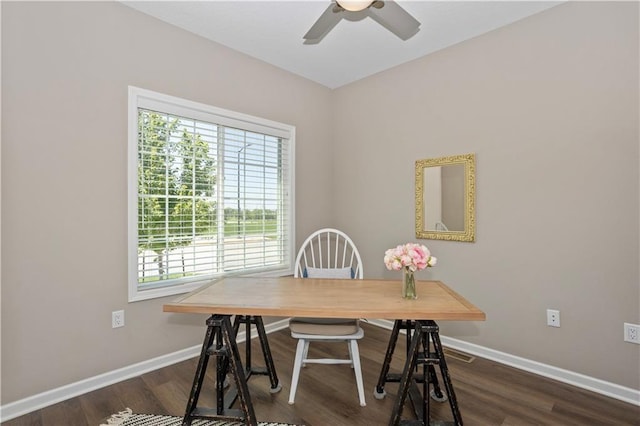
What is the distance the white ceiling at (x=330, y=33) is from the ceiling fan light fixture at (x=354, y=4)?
2.77 ft

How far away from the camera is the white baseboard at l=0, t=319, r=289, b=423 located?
1.86 metres

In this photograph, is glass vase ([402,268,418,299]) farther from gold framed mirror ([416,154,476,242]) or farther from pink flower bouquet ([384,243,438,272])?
gold framed mirror ([416,154,476,242])

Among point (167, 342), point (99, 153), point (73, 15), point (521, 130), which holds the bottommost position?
point (167, 342)

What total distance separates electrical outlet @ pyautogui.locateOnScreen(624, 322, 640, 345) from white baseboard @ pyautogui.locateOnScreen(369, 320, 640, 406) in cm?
31

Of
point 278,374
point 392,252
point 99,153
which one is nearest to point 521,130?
point 392,252

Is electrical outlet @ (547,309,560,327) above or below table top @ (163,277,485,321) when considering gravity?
below

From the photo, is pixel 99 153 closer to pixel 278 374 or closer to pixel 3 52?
pixel 3 52

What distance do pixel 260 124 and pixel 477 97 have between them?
199cm

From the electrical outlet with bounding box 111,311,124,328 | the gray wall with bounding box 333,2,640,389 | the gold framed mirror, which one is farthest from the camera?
the gold framed mirror

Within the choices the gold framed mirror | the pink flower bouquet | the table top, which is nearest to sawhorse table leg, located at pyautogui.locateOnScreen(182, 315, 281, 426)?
the table top

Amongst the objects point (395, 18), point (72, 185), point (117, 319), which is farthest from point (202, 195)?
point (395, 18)

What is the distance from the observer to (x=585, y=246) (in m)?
2.17

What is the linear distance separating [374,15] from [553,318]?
Answer: 2414 millimetres

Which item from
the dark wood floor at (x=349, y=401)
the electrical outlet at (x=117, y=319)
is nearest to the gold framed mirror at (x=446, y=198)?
the dark wood floor at (x=349, y=401)
